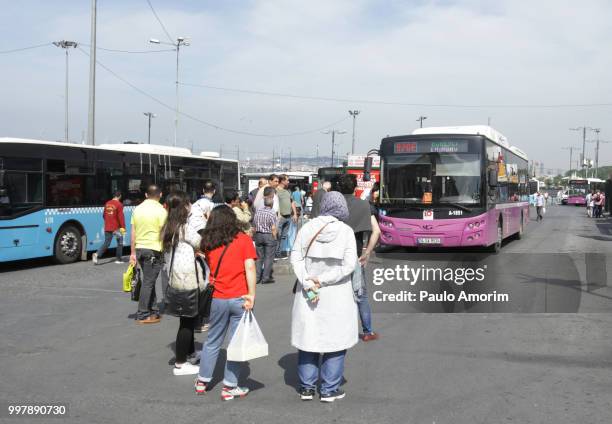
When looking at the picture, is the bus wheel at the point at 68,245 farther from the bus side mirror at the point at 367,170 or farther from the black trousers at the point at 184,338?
the black trousers at the point at 184,338

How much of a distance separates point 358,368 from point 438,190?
966 centimetres

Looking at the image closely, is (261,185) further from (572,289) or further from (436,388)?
(436,388)

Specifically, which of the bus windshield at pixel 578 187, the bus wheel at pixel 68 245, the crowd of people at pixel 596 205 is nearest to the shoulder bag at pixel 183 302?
the bus wheel at pixel 68 245

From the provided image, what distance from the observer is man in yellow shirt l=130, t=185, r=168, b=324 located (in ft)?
27.1

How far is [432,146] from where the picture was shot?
51.0ft

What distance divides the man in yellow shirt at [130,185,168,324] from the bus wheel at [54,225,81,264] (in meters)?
7.15

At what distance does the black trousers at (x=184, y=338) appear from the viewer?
19.8 ft

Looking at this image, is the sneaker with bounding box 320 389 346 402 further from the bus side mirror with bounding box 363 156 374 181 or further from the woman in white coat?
the bus side mirror with bounding box 363 156 374 181

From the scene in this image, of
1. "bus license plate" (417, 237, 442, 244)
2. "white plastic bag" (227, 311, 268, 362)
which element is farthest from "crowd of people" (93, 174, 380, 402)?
"bus license plate" (417, 237, 442, 244)

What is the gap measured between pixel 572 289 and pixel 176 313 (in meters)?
7.40

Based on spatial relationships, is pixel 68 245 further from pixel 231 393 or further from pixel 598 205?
pixel 598 205

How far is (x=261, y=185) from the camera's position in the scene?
13.6 meters

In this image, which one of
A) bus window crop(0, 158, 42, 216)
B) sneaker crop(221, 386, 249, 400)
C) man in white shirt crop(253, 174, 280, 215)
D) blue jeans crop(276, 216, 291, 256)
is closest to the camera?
sneaker crop(221, 386, 249, 400)

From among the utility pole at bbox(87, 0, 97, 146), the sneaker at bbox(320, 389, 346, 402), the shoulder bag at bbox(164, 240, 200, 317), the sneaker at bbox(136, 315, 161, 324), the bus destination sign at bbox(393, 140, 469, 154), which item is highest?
the utility pole at bbox(87, 0, 97, 146)
